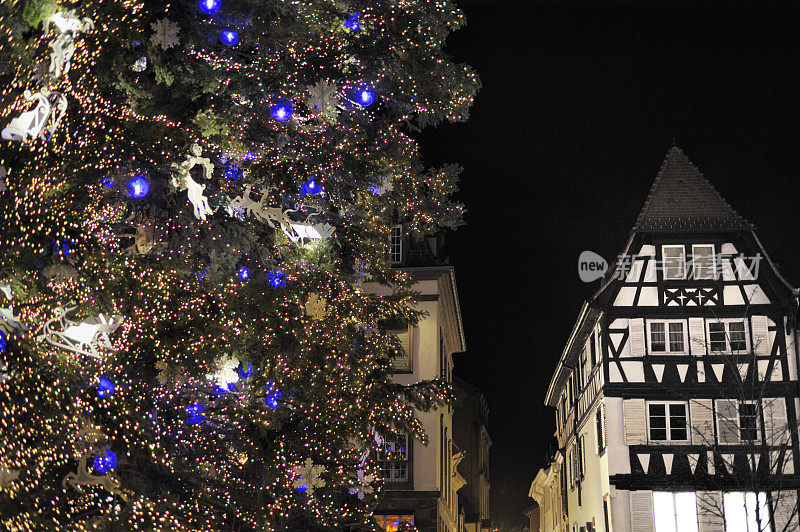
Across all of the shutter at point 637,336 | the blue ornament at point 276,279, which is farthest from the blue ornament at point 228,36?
the shutter at point 637,336

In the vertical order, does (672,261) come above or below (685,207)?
below

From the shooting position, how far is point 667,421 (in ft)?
97.9

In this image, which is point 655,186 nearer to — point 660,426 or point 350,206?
point 660,426

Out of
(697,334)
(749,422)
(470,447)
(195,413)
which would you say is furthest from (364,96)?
(470,447)

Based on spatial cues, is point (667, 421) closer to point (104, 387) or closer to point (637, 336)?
point (637, 336)

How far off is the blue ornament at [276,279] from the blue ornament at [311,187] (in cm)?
104

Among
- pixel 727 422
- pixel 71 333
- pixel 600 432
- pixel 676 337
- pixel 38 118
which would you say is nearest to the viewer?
pixel 38 118

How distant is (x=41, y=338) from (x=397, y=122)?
5.67m

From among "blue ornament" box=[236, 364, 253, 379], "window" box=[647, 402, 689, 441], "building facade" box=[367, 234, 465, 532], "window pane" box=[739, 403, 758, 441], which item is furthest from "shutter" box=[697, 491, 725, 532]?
"blue ornament" box=[236, 364, 253, 379]

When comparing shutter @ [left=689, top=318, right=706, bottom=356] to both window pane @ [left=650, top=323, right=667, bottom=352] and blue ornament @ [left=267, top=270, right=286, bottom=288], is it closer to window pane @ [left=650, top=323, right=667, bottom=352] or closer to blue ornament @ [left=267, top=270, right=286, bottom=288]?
window pane @ [left=650, top=323, right=667, bottom=352]

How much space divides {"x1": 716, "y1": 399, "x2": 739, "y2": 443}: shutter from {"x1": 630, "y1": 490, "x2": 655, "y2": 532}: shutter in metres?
3.11

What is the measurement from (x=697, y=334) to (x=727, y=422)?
3.09m

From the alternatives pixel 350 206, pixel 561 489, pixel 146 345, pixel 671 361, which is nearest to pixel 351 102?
pixel 350 206

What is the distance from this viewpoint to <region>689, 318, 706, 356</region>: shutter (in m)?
30.0
